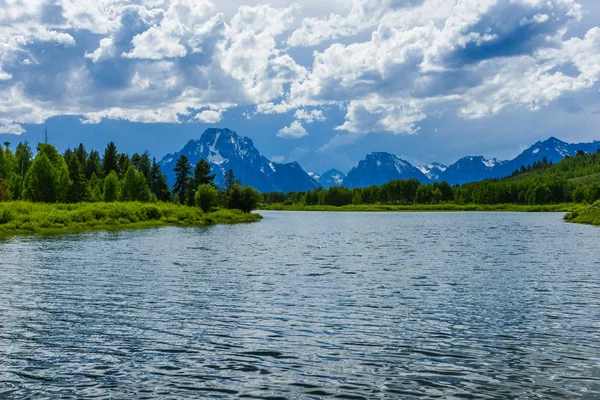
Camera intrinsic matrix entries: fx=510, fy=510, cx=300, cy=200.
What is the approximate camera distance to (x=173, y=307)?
2608 centimetres

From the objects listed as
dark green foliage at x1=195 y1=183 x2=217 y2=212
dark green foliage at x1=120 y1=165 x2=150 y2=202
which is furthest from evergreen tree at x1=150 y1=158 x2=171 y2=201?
dark green foliage at x1=195 y1=183 x2=217 y2=212

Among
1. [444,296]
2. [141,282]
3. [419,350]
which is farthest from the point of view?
[141,282]

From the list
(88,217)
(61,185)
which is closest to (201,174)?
(61,185)

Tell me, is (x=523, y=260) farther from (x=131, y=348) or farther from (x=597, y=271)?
(x=131, y=348)

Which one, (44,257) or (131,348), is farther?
(44,257)

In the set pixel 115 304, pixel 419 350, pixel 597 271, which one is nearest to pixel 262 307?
pixel 115 304

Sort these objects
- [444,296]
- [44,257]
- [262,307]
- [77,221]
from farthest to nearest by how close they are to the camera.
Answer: [77,221], [44,257], [444,296], [262,307]

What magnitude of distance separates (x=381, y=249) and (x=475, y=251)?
10408mm

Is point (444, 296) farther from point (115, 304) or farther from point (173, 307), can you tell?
point (115, 304)

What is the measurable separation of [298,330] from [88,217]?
8389 cm

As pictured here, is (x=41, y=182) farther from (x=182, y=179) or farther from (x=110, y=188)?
(x=182, y=179)

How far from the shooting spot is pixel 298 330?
2109 cm

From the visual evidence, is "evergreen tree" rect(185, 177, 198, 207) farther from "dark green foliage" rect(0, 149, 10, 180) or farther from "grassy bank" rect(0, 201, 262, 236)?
"dark green foliage" rect(0, 149, 10, 180)

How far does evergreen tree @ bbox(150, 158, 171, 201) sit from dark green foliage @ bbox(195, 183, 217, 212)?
4713cm
